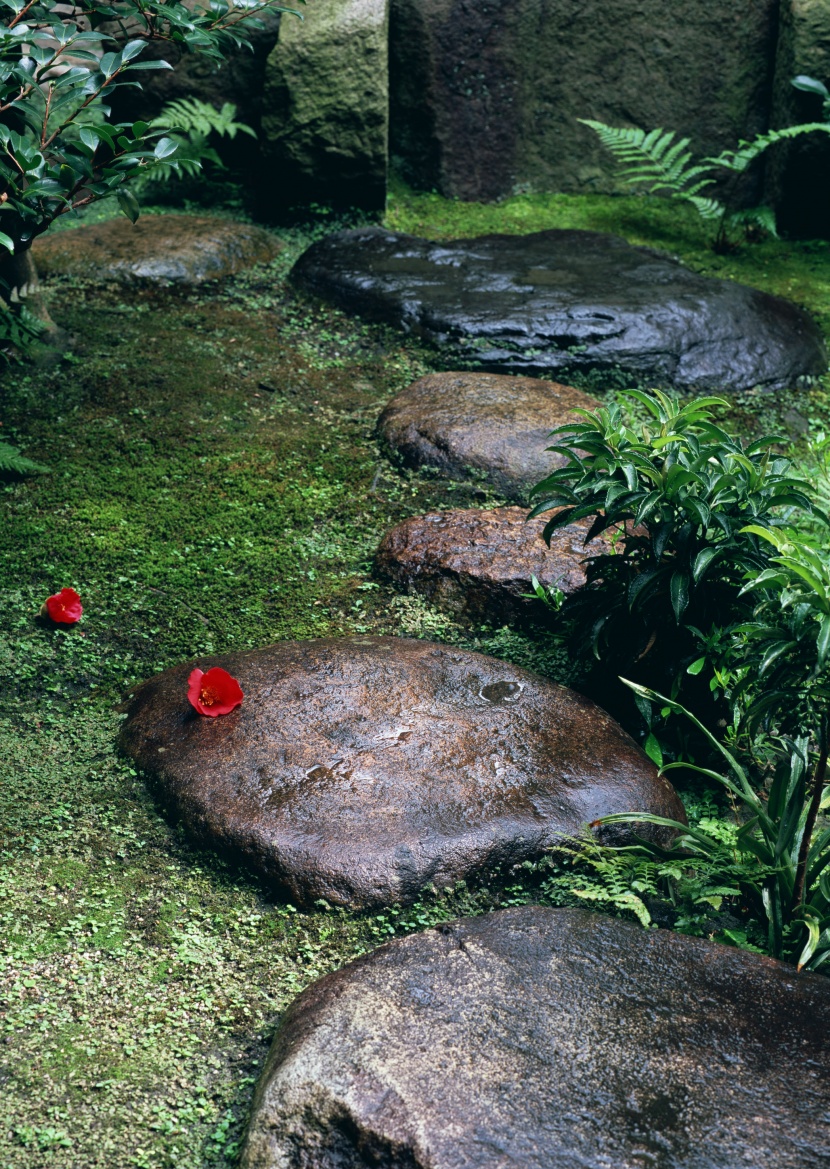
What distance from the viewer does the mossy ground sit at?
2.31 m

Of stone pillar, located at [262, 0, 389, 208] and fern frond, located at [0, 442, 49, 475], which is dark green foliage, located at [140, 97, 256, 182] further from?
fern frond, located at [0, 442, 49, 475]

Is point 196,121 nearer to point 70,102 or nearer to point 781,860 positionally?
point 70,102

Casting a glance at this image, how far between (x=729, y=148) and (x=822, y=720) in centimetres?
610

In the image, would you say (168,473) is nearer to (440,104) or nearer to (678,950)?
(678,950)

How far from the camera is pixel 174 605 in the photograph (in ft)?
12.8

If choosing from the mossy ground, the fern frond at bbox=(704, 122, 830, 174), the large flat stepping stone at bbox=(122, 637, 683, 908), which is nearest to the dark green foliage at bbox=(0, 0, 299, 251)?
the mossy ground

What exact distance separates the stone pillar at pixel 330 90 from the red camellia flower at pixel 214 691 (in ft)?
15.7

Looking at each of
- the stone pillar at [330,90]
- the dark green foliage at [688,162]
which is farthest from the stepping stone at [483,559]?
the stone pillar at [330,90]

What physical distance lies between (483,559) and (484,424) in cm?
102

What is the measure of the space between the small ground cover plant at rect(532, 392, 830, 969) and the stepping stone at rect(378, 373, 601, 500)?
1.04m

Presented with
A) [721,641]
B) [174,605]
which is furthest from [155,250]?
[721,641]

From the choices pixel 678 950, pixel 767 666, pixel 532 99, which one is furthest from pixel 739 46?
pixel 678 950

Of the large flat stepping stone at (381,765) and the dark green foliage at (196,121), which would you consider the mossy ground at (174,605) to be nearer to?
the large flat stepping stone at (381,765)

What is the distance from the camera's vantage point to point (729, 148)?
7.35m
